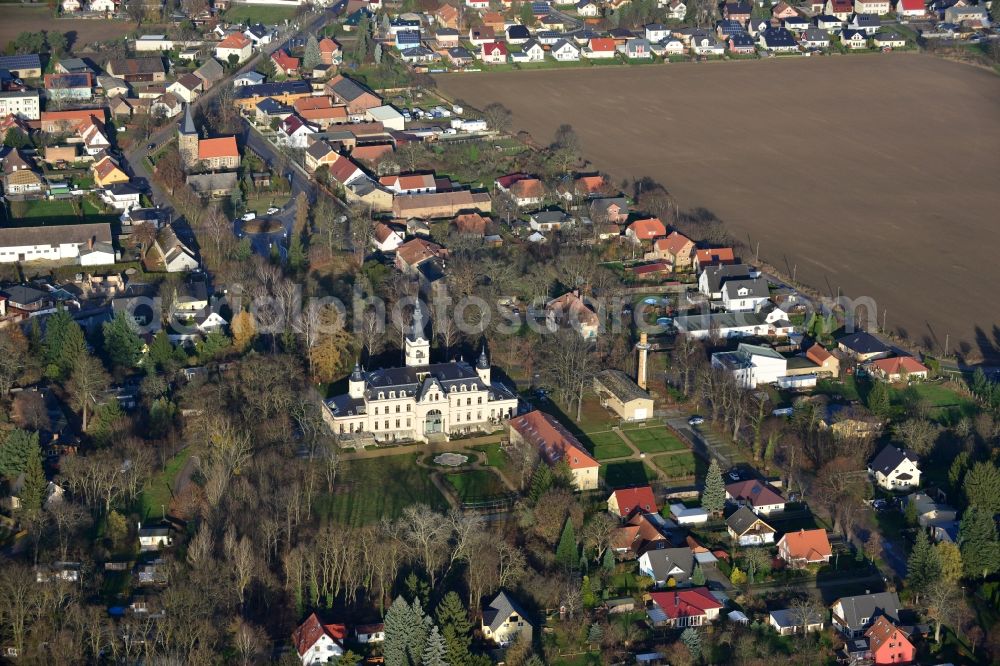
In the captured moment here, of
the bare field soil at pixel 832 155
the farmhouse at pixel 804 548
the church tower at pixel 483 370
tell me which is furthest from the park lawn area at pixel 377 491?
the bare field soil at pixel 832 155

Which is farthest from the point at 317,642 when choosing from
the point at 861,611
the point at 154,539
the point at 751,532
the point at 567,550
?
the point at 861,611

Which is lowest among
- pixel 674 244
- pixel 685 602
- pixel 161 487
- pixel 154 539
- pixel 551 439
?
pixel 161 487

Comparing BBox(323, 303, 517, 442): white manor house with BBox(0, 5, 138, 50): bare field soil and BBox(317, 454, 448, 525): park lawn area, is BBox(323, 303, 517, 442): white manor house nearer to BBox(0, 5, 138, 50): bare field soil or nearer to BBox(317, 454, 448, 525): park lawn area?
BBox(317, 454, 448, 525): park lawn area

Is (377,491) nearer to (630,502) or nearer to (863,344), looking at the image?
(630,502)

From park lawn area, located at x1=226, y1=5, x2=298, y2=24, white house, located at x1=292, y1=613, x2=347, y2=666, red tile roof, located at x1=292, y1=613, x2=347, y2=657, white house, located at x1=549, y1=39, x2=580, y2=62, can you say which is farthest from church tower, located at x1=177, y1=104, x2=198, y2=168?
white house, located at x1=292, y1=613, x2=347, y2=666

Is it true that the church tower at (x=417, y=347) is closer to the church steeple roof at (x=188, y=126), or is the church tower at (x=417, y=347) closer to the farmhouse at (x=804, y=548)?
the farmhouse at (x=804, y=548)

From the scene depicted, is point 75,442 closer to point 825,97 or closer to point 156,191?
point 156,191

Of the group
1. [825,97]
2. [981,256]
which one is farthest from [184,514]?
[825,97]
